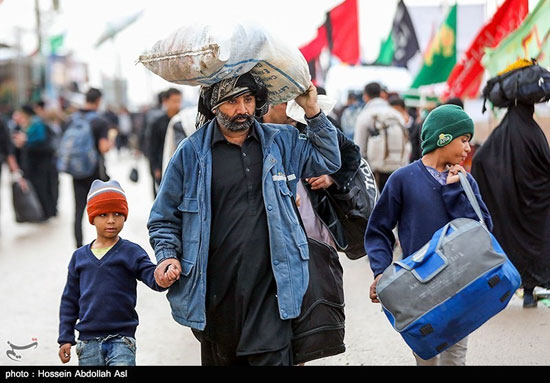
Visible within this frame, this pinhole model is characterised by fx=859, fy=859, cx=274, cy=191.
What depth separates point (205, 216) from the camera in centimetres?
371

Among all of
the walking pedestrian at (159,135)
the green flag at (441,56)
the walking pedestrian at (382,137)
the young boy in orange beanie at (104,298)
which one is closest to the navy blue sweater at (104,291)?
the young boy in orange beanie at (104,298)

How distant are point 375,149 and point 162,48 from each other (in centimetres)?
620

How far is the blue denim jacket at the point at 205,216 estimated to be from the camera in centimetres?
371

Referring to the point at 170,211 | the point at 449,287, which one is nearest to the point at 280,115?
the point at 170,211

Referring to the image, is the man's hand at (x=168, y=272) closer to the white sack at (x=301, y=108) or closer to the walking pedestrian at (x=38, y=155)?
the white sack at (x=301, y=108)

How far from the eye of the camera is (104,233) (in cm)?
419

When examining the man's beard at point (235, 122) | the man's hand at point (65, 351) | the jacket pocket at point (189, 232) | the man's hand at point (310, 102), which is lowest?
the man's hand at point (65, 351)

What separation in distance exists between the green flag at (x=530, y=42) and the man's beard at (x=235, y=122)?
11.1 feet

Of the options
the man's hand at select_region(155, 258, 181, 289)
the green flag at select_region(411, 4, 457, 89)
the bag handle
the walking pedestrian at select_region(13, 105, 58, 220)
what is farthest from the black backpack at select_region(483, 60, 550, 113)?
the walking pedestrian at select_region(13, 105, 58, 220)

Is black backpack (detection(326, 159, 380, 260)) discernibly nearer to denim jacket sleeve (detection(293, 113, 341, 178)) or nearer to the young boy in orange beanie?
denim jacket sleeve (detection(293, 113, 341, 178))

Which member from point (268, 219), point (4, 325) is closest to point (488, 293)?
point (268, 219)

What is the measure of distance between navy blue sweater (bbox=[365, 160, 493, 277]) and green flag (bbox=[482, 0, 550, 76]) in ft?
9.16

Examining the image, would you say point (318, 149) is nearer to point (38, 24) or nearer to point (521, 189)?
point (521, 189)

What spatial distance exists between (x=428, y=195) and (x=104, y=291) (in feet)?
5.20
